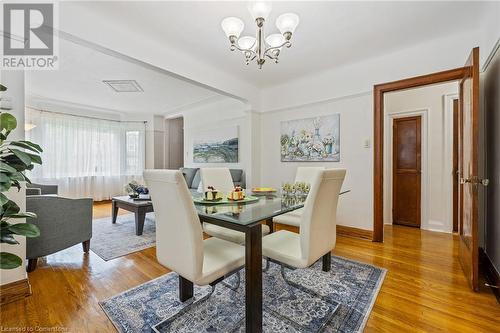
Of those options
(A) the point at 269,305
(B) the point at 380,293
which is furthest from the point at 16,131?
(B) the point at 380,293

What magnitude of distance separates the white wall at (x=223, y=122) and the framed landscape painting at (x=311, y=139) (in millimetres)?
656

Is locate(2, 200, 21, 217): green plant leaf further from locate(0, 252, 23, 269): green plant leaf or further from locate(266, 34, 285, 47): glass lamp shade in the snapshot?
locate(266, 34, 285, 47): glass lamp shade

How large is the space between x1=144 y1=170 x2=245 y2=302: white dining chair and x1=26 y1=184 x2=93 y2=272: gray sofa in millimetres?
1492

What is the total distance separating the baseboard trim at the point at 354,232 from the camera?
3.02 m

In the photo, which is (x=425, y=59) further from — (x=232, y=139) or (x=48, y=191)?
(x=48, y=191)

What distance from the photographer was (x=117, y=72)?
11.6ft

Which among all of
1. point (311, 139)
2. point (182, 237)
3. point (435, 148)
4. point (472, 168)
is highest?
point (311, 139)

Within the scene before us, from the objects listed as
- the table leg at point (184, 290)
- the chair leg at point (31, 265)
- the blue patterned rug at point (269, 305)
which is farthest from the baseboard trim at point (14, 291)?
the table leg at point (184, 290)

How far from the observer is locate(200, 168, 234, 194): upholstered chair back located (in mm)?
2531

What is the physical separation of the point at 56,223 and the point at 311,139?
333 cm

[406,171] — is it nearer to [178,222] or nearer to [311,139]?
[311,139]

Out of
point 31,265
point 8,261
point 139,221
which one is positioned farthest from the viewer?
point 139,221

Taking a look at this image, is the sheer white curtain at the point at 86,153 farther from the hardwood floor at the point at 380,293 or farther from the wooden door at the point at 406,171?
the wooden door at the point at 406,171

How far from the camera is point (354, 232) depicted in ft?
10.3
